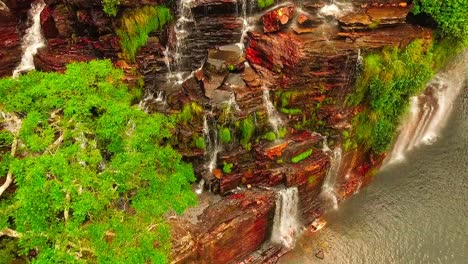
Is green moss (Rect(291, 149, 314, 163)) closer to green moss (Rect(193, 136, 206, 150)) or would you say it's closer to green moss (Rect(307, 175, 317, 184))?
green moss (Rect(307, 175, 317, 184))

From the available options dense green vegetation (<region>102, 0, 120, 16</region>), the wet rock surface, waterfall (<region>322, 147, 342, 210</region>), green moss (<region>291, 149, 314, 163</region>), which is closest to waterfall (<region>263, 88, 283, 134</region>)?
the wet rock surface

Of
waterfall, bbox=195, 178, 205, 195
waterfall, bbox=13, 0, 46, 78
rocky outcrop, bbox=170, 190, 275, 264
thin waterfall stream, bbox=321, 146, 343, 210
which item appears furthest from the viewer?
waterfall, bbox=13, 0, 46, 78

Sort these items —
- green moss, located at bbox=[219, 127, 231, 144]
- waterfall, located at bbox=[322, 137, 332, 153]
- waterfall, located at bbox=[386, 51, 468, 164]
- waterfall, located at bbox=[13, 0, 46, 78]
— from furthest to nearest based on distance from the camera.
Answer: waterfall, located at bbox=[386, 51, 468, 164], waterfall, located at bbox=[13, 0, 46, 78], waterfall, located at bbox=[322, 137, 332, 153], green moss, located at bbox=[219, 127, 231, 144]

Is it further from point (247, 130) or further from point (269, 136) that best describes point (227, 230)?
point (269, 136)

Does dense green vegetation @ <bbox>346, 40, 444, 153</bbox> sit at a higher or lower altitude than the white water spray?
lower

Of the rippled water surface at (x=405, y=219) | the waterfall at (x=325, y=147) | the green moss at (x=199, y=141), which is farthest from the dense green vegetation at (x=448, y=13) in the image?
the green moss at (x=199, y=141)

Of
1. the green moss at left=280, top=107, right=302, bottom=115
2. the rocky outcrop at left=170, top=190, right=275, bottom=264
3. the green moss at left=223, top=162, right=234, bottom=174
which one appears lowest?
the rocky outcrop at left=170, top=190, right=275, bottom=264

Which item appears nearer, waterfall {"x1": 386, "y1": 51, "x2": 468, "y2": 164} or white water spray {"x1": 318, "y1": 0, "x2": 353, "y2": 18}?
white water spray {"x1": 318, "y1": 0, "x2": 353, "y2": 18}
